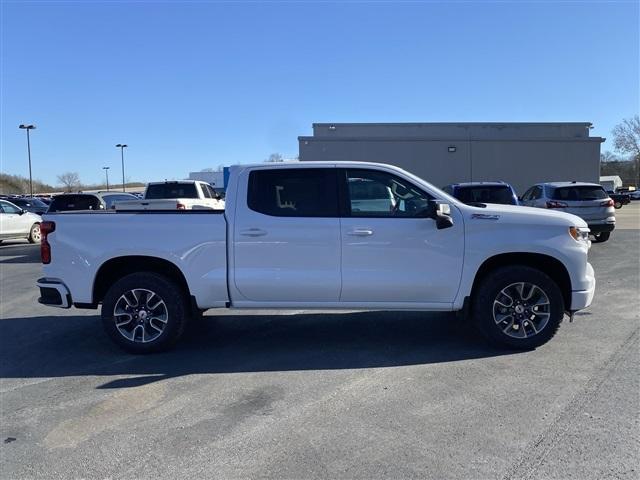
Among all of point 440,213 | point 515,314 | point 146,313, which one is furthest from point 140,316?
point 515,314

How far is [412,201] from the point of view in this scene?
5457mm

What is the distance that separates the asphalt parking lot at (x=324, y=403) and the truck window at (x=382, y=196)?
1.48 metres

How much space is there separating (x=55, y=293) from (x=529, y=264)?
501cm

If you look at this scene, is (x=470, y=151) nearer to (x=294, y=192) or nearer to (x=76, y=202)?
(x=76, y=202)

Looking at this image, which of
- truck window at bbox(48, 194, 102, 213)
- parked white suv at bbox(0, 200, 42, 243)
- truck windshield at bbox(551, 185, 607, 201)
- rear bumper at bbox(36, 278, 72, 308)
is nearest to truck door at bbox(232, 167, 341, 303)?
rear bumper at bbox(36, 278, 72, 308)

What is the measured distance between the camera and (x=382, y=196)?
18.0 feet

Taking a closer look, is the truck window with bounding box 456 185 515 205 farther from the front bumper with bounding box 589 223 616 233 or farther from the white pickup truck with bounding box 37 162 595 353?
the white pickup truck with bounding box 37 162 595 353

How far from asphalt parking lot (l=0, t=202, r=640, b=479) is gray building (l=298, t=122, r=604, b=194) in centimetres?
2249

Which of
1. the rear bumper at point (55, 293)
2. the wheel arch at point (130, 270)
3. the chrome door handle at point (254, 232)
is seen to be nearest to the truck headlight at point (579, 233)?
the chrome door handle at point (254, 232)

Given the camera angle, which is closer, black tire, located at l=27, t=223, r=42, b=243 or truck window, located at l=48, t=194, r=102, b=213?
truck window, located at l=48, t=194, r=102, b=213

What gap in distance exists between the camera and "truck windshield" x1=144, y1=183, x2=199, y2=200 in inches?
553

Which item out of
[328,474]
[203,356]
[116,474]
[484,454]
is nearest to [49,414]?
[116,474]

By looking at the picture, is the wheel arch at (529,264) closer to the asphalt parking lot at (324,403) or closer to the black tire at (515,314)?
the black tire at (515,314)

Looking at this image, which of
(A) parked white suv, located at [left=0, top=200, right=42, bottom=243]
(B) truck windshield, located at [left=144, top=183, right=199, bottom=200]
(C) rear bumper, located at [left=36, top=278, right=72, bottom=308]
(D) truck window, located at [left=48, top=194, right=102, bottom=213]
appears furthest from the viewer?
(A) parked white suv, located at [left=0, top=200, right=42, bottom=243]
